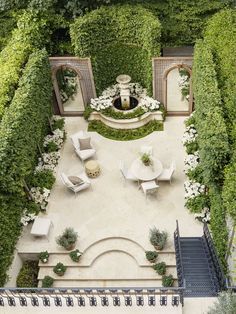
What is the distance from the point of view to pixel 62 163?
58.9 ft

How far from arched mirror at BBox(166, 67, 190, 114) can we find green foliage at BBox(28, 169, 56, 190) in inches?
252

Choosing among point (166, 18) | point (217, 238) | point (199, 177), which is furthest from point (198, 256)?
point (166, 18)

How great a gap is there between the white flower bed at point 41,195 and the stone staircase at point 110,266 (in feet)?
7.28

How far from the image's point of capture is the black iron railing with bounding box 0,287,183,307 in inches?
416

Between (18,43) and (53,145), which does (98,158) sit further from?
(18,43)

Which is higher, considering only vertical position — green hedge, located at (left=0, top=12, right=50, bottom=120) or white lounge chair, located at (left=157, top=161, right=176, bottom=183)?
green hedge, located at (left=0, top=12, right=50, bottom=120)

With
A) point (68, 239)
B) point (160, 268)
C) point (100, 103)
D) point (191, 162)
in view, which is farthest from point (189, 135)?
point (68, 239)

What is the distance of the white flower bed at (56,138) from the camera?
18.5 m

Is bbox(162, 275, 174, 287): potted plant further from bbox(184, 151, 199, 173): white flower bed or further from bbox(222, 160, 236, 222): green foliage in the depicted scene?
bbox(184, 151, 199, 173): white flower bed

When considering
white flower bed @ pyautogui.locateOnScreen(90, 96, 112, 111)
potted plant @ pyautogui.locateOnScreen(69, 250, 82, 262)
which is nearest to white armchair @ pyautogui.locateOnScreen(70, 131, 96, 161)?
white flower bed @ pyautogui.locateOnScreen(90, 96, 112, 111)

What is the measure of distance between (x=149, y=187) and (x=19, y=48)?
803 cm

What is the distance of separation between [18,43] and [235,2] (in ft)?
32.4

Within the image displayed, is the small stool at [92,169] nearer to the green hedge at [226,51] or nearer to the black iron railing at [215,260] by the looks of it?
the black iron railing at [215,260]

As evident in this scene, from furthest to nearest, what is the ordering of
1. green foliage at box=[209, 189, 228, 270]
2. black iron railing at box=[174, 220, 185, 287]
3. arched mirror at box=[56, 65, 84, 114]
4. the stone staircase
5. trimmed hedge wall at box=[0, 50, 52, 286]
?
1. arched mirror at box=[56, 65, 84, 114]
2. the stone staircase
3. trimmed hedge wall at box=[0, 50, 52, 286]
4. green foliage at box=[209, 189, 228, 270]
5. black iron railing at box=[174, 220, 185, 287]
